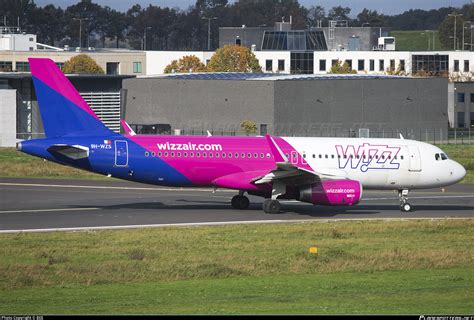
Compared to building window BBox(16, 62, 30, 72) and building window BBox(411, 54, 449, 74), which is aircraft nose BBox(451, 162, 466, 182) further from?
building window BBox(411, 54, 449, 74)

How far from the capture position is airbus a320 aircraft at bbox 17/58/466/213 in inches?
1652

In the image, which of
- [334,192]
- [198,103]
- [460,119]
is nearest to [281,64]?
[460,119]

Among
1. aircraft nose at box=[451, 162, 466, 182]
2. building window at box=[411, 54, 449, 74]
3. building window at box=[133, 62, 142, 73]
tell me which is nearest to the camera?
aircraft nose at box=[451, 162, 466, 182]

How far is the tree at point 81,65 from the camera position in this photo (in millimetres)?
132000

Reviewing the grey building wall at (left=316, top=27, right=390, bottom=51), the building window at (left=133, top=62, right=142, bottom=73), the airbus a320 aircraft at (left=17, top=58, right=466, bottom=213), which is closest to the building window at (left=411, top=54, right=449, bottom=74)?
the grey building wall at (left=316, top=27, right=390, bottom=51)

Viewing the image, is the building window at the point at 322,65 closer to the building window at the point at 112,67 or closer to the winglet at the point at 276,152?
the building window at the point at 112,67

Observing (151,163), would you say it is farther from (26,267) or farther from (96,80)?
(96,80)

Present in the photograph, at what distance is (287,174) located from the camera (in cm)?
4225

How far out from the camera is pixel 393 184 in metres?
45.0

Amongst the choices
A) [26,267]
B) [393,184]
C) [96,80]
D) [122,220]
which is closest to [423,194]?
[393,184]

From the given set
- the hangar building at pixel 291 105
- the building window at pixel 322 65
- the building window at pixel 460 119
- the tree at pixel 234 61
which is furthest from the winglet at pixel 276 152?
the building window at pixel 322 65

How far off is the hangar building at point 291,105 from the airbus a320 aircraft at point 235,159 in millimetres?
41108

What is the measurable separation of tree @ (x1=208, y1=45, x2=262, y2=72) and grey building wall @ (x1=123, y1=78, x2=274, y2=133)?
142 ft

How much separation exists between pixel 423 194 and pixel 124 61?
98935 millimetres
